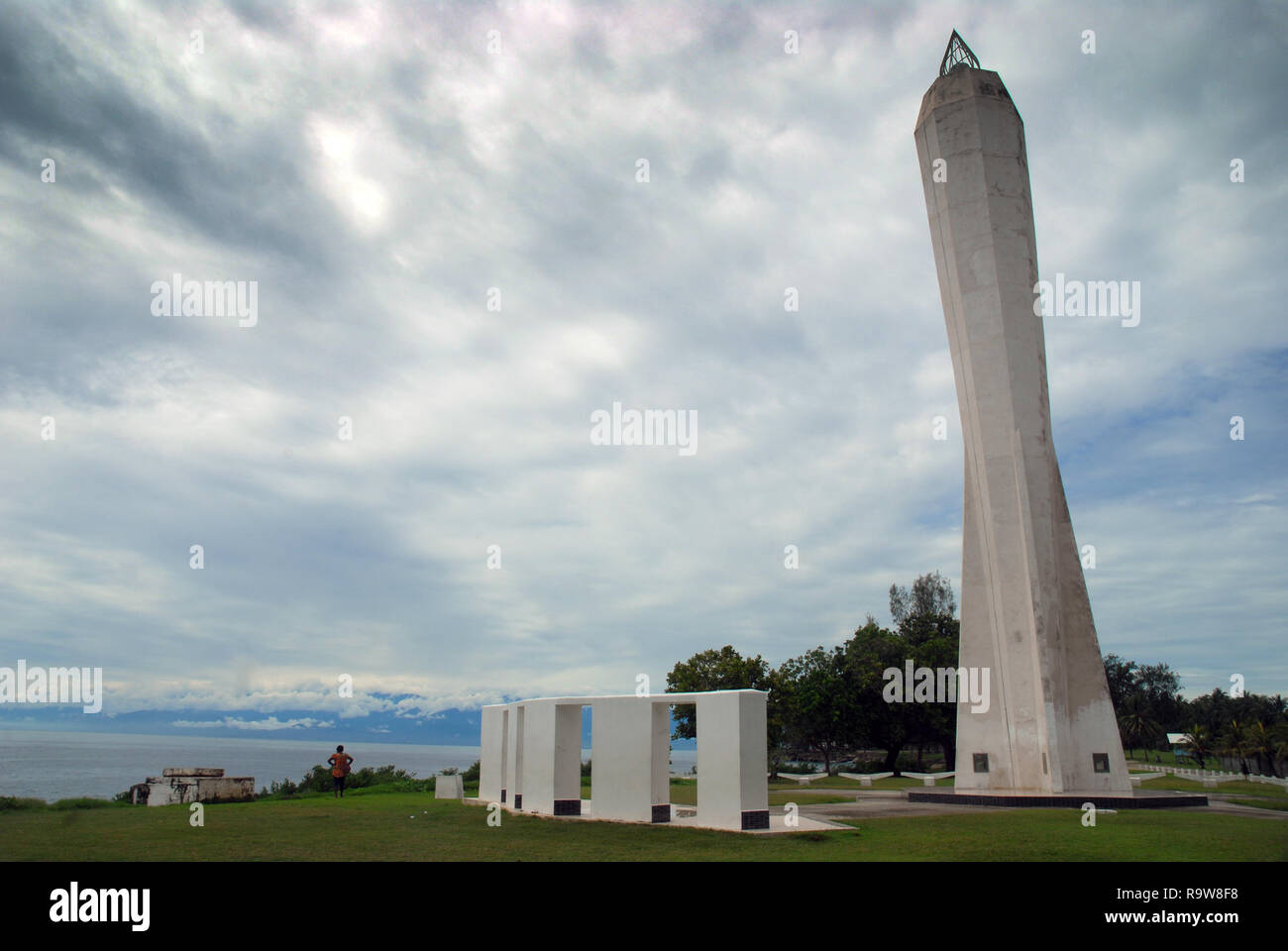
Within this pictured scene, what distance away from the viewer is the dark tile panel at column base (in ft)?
59.7

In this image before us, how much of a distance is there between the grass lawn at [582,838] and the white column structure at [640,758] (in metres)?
0.66

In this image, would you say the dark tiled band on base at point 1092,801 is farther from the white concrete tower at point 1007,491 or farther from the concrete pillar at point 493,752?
the concrete pillar at point 493,752

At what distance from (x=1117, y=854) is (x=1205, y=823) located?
639cm

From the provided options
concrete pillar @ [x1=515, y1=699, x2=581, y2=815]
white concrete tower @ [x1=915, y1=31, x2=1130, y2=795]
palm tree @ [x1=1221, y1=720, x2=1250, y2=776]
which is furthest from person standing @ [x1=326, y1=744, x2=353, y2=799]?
palm tree @ [x1=1221, y1=720, x2=1250, y2=776]

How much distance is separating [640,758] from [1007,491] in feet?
48.8

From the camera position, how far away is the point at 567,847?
1292cm

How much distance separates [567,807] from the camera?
1831cm

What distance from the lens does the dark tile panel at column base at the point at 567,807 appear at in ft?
59.7

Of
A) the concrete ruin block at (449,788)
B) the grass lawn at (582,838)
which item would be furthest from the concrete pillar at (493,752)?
the grass lawn at (582,838)

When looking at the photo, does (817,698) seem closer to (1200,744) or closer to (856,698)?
(856,698)

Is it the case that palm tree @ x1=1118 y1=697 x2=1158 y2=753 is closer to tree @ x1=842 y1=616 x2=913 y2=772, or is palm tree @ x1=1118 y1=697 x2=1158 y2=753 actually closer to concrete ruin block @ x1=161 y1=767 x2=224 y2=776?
tree @ x1=842 y1=616 x2=913 y2=772
